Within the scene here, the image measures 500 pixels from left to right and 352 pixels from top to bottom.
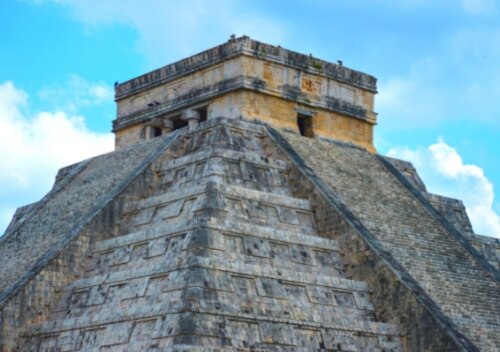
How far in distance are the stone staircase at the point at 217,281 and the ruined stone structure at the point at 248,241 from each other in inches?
0.9

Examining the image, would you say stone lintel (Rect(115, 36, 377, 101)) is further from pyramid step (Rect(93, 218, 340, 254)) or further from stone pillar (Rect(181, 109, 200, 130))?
pyramid step (Rect(93, 218, 340, 254))

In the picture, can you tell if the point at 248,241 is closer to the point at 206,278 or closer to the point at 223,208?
the point at 223,208

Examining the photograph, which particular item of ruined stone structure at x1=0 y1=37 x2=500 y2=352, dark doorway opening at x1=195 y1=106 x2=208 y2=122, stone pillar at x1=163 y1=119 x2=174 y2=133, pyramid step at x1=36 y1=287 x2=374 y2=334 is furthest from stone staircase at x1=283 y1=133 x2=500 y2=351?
stone pillar at x1=163 y1=119 x2=174 y2=133

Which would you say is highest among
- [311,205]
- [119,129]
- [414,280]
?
[119,129]

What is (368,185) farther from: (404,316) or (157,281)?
(157,281)

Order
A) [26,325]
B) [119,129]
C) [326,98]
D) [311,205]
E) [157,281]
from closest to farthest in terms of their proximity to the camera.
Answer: [157,281], [26,325], [311,205], [326,98], [119,129]

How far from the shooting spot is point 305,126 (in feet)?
71.2

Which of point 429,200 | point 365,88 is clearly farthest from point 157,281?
point 365,88

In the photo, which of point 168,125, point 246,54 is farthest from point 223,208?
point 168,125

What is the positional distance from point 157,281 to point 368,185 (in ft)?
19.5

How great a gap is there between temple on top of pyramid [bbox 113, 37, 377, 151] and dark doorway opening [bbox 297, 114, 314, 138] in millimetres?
20

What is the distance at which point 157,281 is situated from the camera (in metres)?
15.5

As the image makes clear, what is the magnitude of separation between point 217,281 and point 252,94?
20.7ft

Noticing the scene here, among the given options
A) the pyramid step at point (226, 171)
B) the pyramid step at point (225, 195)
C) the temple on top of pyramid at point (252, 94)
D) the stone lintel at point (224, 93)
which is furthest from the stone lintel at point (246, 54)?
the pyramid step at point (225, 195)
